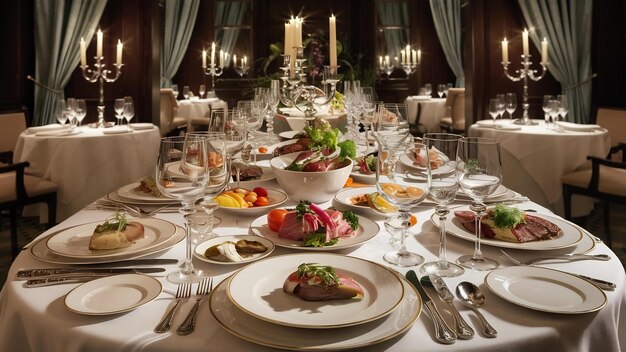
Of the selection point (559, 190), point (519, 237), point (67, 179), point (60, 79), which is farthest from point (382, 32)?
point (519, 237)

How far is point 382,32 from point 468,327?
8.78m

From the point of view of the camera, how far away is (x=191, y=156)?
3.10ft

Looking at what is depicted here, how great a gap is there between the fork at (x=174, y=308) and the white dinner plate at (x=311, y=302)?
0.09 m

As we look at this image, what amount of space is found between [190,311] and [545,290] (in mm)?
593

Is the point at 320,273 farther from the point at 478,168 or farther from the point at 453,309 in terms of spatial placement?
the point at 478,168

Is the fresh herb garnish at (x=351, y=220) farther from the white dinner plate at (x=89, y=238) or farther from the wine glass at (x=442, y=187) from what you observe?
the white dinner plate at (x=89, y=238)

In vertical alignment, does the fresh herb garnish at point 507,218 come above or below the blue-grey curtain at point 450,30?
below

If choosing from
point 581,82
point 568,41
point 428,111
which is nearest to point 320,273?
point 581,82

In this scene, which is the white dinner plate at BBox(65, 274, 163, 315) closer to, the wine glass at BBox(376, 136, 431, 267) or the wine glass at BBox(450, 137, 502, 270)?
the wine glass at BBox(376, 136, 431, 267)

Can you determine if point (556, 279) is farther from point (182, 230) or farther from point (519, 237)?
point (182, 230)

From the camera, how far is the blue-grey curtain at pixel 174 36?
935 cm

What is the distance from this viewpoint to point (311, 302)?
784 mm

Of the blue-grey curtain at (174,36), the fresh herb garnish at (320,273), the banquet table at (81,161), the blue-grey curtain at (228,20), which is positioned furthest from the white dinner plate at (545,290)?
the blue-grey curtain at (174,36)

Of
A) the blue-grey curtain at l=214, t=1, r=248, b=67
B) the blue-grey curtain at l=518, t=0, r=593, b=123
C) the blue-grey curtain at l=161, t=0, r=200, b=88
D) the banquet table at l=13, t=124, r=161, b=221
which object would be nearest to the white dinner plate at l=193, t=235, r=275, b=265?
the banquet table at l=13, t=124, r=161, b=221
